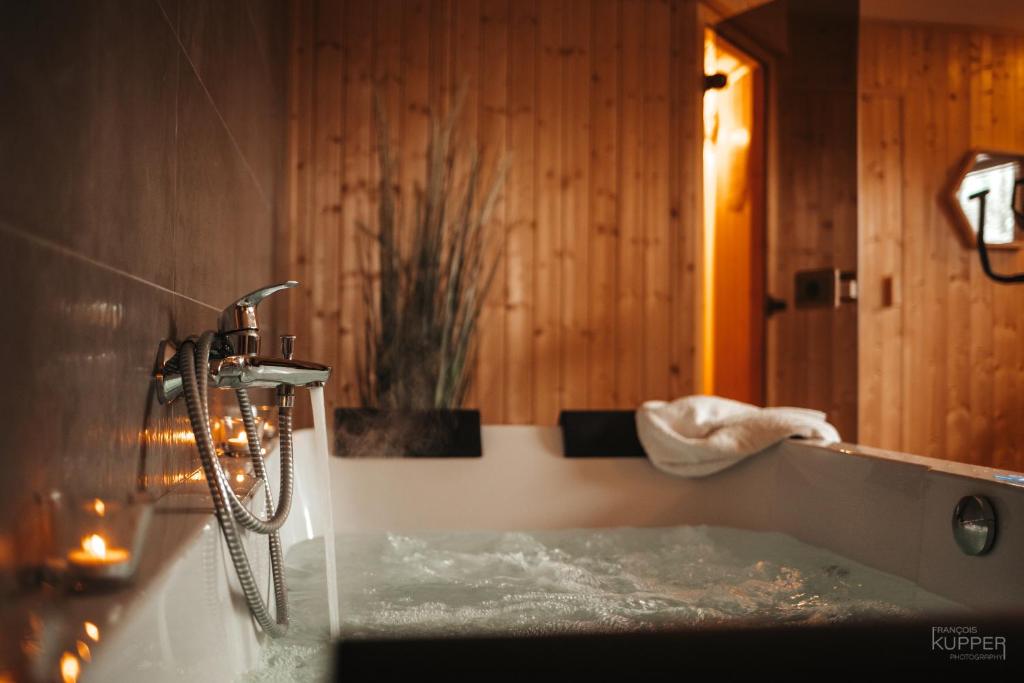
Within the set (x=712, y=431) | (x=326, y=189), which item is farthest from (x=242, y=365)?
(x=326, y=189)

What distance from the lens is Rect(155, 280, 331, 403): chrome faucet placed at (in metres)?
1.12

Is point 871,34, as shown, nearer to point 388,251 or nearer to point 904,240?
point 904,240

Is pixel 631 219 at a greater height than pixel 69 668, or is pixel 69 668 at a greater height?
pixel 631 219

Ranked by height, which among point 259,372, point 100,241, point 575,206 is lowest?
point 259,372

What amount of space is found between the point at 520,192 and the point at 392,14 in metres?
0.91

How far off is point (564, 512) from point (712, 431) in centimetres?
47

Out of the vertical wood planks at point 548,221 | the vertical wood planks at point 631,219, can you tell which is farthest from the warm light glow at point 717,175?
the vertical wood planks at point 548,221

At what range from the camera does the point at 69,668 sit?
57cm

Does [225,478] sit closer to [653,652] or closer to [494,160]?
[653,652]

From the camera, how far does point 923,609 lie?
4.58 ft

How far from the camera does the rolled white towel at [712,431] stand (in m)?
2.06

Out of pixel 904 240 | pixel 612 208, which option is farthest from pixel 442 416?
pixel 904 240

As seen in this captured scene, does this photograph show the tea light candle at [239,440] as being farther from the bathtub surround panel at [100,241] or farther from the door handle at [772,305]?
the door handle at [772,305]

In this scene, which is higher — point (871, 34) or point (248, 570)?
point (871, 34)
